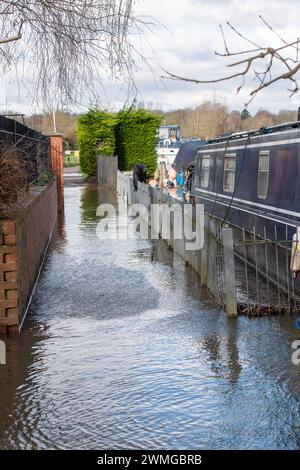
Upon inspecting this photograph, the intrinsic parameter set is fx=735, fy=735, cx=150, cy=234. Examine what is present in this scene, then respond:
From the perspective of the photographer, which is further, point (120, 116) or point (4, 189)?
point (120, 116)

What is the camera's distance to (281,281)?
424 inches

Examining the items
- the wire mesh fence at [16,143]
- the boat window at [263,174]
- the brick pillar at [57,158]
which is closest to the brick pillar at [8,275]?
the wire mesh fence at [16,143]

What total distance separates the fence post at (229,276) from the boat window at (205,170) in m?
9.46

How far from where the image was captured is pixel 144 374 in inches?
275

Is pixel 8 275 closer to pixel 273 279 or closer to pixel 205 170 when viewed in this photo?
pixel 273 279

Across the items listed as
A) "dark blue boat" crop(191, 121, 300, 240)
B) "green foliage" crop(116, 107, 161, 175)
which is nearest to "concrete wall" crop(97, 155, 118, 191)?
"green foliage" crop(116, 107, 161, 175)

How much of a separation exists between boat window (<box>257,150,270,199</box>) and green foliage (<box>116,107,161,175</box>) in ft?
93.8

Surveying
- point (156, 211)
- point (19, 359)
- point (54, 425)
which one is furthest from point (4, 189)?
point (156, 211)

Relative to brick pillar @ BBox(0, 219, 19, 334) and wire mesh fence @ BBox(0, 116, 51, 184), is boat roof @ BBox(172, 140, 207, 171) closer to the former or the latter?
wire mesh fence @ BBox(0, 116, 51, 184)

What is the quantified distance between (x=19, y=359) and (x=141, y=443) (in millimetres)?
2600

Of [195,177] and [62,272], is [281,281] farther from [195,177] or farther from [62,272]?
[195,177]

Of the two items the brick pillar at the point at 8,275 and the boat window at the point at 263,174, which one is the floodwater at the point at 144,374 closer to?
the brick pillar at the point at 8,275

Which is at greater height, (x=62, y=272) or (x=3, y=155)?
(x=3, y=155)

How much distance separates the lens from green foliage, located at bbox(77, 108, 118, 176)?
40.7m
